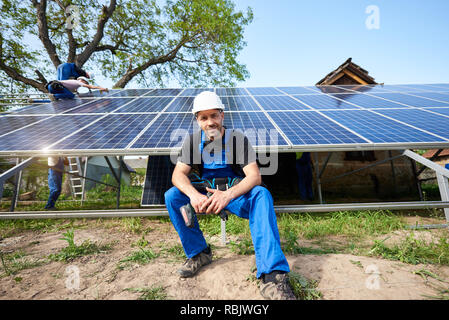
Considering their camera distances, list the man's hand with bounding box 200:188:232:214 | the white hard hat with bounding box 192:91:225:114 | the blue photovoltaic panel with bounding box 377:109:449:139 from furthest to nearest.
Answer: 1. the blue photovoltaic panel with bounding box 377:109:449:139
2. the white hard hat with bounding box 192:91:225:114
3. the man's hand with bounding box 200:188:232:214

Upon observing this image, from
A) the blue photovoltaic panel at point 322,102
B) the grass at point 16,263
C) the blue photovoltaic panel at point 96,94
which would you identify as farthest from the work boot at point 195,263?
the blue photovoltaic panel at point 96,94

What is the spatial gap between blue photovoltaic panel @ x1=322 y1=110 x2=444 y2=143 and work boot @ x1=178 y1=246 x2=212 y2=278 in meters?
2.82

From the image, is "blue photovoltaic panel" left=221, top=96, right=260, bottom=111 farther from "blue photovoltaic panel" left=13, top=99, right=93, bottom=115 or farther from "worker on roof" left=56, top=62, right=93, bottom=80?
"worker on roof" left=56, top=62, right=93, bottom=80

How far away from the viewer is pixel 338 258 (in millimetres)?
2467

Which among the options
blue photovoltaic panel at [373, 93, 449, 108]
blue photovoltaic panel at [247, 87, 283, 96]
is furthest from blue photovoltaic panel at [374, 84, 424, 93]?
blue photovoltaic panel at [247, 87, 283, 96]

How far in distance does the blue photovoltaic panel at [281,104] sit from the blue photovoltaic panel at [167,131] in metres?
2.03

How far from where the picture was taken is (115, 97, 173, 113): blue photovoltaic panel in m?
4.70

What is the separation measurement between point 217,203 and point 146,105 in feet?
14.0

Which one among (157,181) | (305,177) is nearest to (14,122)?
(157,181)

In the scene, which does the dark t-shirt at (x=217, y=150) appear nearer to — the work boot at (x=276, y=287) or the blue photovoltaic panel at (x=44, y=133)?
the work boot at (x=276, y=287)

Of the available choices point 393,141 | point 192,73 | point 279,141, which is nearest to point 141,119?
point 279,141

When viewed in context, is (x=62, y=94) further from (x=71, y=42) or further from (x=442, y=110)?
(x=442, y=110)
